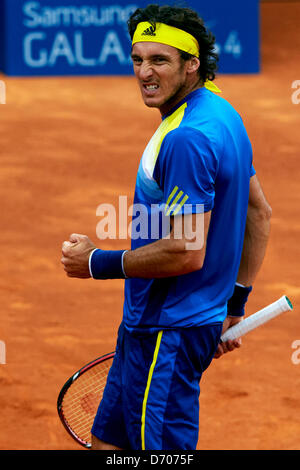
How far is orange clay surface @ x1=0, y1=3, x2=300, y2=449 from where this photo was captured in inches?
211

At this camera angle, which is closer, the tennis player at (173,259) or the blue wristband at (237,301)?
the tennis player at (173,259)

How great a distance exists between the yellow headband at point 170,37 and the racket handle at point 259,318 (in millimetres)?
985

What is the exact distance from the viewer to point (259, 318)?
332 centimetres

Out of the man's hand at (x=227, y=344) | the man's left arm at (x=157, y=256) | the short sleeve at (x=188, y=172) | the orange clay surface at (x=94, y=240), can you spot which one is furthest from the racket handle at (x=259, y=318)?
the orange clay surface at (x=94, y=240)

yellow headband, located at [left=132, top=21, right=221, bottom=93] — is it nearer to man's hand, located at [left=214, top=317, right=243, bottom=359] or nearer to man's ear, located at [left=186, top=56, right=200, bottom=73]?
man's ear, located at [left=186, top=56, right=200, bottom=73]

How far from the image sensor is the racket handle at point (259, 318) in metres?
3.26

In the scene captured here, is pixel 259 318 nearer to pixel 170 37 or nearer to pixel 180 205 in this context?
pixel 180 205

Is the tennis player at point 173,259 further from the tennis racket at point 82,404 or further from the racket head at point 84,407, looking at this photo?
the racket head at point 84,407

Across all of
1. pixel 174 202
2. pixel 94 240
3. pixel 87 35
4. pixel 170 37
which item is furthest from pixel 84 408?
pixel 87 35

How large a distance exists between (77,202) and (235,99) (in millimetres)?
3830

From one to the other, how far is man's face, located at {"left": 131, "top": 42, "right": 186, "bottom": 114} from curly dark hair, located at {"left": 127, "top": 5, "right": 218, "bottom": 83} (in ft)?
0.18

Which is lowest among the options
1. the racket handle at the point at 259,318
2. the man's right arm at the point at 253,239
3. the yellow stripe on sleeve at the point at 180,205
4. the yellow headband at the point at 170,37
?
the racket handle at the point at 259,318

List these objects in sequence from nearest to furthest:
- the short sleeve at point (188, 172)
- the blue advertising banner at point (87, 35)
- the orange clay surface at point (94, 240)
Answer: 1. the short sleeve at point (188, 172)
2. the orange clay surface at point (94, 240)
3. the blue advertising banner at point (87, 35)
